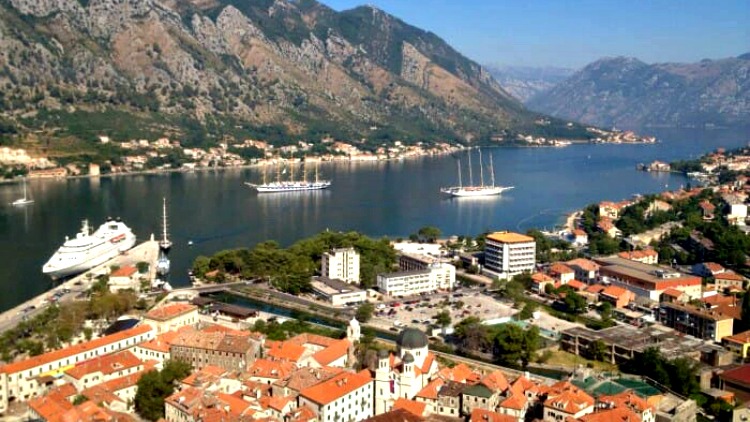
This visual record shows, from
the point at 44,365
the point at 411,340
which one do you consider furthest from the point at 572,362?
the point at 44,365

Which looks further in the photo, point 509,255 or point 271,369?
point 509,255

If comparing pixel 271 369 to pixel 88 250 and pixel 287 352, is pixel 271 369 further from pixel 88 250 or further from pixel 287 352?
pixel 88 250

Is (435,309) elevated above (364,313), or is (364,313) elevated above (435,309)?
(364,313)

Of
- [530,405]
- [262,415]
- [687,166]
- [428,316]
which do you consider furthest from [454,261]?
[687,166]

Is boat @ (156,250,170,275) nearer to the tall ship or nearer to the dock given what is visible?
the tall ship

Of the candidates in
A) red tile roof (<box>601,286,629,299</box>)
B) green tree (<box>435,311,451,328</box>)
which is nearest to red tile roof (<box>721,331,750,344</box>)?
red tile roof (<box>601,286,629,299</box>)

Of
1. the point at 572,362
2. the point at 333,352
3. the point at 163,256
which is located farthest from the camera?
the point at 163,256

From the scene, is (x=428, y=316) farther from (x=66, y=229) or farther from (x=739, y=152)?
(x=739, y=152)
